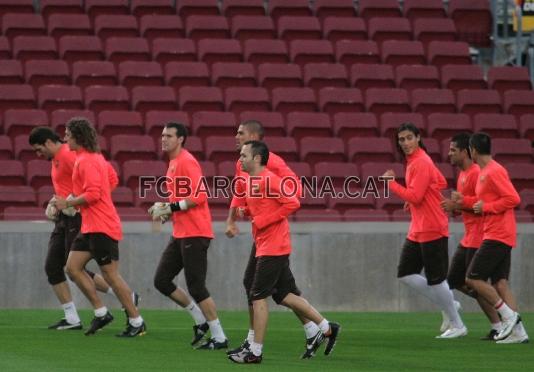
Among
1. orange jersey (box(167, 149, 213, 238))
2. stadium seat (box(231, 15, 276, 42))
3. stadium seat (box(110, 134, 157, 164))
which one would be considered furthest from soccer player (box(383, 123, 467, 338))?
stadium seat (box(231, 15, 276, 42))

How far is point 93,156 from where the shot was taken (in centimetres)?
1155

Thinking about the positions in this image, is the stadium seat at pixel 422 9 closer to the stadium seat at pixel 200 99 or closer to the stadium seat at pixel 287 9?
the stadium seat at pixel 287 9

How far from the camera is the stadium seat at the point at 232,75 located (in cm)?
1909

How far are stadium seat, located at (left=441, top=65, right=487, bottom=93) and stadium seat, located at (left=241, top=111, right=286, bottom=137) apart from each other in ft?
10.7

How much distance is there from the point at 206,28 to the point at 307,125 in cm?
297

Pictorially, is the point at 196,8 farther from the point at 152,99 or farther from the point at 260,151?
the point at 260,151

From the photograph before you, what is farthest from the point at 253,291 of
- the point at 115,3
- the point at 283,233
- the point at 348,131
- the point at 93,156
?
the point at 115,3

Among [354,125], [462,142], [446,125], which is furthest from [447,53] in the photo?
[462,142]

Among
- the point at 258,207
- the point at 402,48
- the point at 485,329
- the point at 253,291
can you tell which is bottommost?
the point at 485,329

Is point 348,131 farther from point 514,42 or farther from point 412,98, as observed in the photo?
point 514,42

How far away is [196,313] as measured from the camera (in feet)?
37.0

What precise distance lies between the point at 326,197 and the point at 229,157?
167 centimetres

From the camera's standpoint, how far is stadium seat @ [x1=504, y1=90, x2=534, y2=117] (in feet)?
64.4

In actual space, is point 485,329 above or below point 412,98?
below
